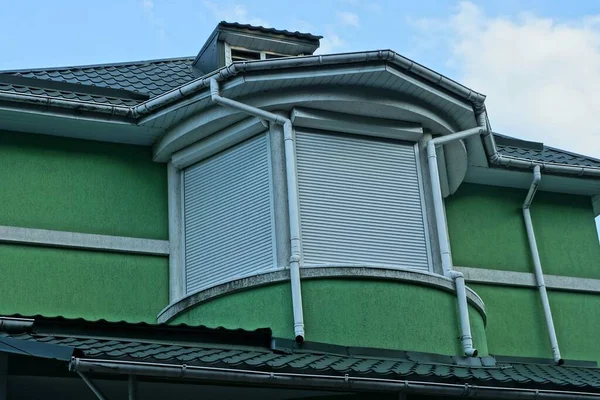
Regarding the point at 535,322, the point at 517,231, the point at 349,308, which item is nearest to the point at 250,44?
the point at 517,231

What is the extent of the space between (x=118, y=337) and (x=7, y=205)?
3.57m

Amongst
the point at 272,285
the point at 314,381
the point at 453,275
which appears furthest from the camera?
the point at 453,275

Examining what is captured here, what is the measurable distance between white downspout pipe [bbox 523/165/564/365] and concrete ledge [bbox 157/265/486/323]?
2513mm

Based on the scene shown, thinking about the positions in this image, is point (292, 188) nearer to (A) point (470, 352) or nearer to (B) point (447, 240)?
(B) point (447, 240)

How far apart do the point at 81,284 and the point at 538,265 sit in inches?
250

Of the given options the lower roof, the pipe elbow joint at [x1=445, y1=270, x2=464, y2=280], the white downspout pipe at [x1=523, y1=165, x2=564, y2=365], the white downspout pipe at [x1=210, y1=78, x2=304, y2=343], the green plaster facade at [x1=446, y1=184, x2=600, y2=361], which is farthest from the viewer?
the green plaster facade at [x1=446, y1=184, x2=600, y2=361]

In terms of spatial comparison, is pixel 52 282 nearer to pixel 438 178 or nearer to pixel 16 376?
pixel 16 376

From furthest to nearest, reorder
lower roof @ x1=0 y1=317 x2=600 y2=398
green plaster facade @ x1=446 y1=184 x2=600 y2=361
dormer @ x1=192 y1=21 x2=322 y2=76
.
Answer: dormer @ x1=192 y1=21 x2=322 y2=76, green plaster facade @ x1=446 y1=184 x2=600 y2=361, lower roof @ x1=0 y1=317 x2=600 y2=398

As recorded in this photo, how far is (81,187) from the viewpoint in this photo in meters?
13.6

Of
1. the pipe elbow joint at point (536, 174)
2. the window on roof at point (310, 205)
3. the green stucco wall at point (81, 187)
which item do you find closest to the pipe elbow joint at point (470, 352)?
the window on roof at point (310, 205)

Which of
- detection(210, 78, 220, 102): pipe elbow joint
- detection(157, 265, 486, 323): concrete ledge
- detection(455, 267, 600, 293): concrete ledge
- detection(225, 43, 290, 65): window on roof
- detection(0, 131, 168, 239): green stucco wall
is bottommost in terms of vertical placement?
detection(157, 265, 486, 323): concrete ledge

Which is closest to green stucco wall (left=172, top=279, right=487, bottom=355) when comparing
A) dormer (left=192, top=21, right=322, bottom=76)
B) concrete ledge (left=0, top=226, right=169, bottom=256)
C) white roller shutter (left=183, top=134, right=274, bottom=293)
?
white roller shutter (left=183, top=134, right=274, bottom=293)

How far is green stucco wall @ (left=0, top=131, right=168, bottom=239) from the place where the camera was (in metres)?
13.2

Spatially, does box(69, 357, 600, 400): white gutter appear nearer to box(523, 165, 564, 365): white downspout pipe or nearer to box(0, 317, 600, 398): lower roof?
box(0, 317, 600, 398): lower roof
